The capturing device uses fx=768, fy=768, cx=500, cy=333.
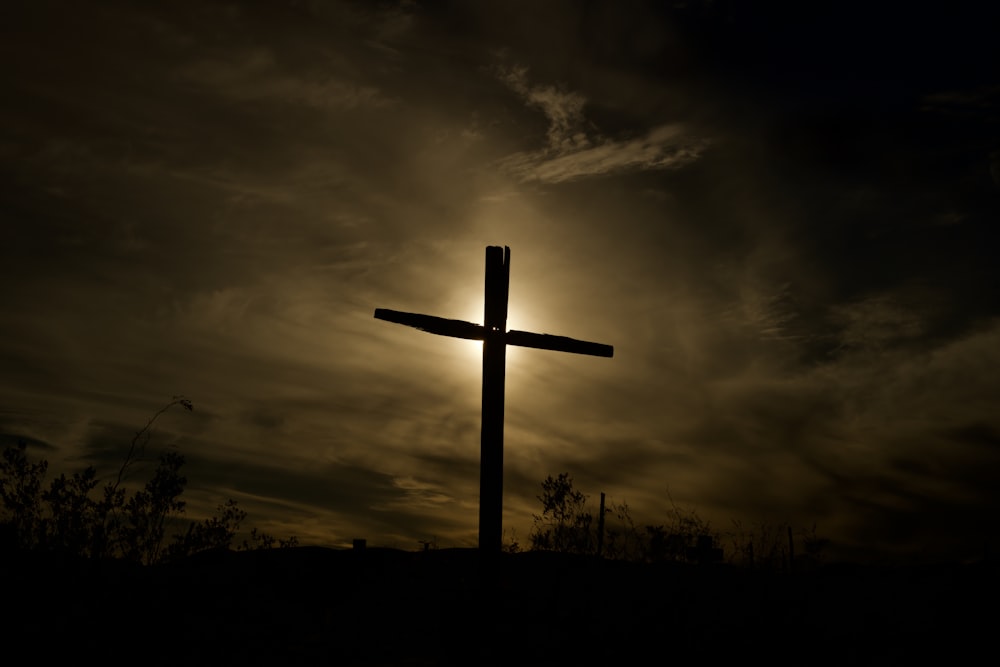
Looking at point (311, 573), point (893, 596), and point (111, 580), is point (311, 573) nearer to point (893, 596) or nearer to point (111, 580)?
point (111, 580)

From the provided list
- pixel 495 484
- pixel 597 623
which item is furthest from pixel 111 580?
pixel 597 623

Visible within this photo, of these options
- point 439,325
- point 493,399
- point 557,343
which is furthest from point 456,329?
point 557,343

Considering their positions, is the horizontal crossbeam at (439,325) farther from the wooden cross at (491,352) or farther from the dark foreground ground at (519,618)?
the dark foreground ground at (519,618)

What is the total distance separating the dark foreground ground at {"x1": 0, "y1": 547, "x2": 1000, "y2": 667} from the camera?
29.1 feet

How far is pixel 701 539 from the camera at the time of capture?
13.6 metres

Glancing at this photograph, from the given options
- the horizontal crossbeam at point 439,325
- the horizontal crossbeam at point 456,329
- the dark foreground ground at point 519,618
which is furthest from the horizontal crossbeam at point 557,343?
the dark foreground ground at point 519,618

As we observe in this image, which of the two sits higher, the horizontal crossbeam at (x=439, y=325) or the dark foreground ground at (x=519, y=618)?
the horizontal crossbeam at (x=439, y=325)

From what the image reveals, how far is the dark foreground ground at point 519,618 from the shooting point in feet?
29.1

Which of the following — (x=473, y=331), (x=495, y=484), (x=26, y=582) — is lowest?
(x=26, y=582)

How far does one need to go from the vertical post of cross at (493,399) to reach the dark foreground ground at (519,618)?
29.7 inches

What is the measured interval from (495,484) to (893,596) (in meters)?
5.82

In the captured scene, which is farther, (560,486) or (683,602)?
(560,486)

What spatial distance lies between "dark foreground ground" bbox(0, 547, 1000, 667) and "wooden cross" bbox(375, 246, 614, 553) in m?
0.84

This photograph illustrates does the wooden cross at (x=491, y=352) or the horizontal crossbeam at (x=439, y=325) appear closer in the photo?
the wooden cross at (x=491, y=352)
